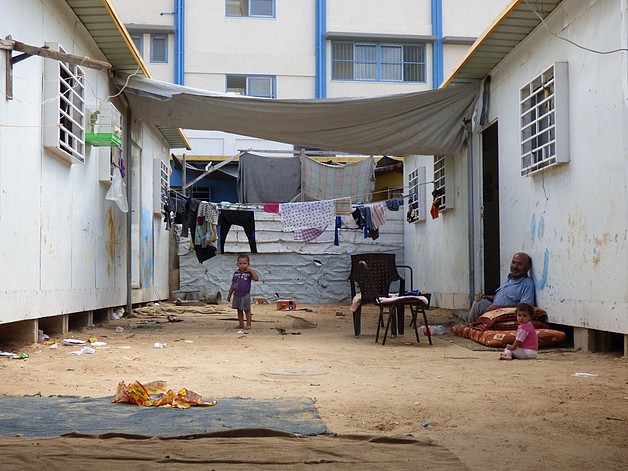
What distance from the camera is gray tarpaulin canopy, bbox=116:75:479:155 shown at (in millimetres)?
11055

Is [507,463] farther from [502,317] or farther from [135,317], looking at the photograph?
[135,317]

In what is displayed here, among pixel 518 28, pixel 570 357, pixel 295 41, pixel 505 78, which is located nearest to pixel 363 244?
pixel 295 41

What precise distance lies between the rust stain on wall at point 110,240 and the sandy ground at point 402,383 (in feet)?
5.78

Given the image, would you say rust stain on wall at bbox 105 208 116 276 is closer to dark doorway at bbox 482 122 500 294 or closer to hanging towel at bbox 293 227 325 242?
dark doorway at bbox 482 122 500 294

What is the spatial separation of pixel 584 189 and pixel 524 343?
1798 millimetres

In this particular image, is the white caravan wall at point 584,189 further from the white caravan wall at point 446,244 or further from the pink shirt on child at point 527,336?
the white caravan wall at point 446,244

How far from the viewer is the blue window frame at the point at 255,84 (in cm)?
2517

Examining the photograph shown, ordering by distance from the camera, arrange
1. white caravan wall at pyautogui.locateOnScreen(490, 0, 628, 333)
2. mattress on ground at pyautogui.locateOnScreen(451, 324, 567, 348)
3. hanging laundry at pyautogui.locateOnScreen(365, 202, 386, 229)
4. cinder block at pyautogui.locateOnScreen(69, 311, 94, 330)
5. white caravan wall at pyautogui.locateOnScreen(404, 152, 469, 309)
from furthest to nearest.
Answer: hanging laundry at pyautogui.locateOnScreen(365, 202, 386, 229) → white caravan wall at pyautogui.locateOnScreen(404, 152, 469, 309) → cinder block at pyautogui.locateOnScreen(69, 311, 94, 330) → mattress on ground at pyautogui.locateOnScreen(451, 324, 567, 348) → white caravan wall at pyautogui.locateOnScreen(490, 0, 628, 333)

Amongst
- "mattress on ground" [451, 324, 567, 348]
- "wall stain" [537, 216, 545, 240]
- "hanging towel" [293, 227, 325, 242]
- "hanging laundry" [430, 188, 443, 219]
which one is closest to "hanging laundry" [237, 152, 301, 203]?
"hanging towel" [293, 227, 325, 242]

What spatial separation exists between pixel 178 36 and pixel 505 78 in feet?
52.9

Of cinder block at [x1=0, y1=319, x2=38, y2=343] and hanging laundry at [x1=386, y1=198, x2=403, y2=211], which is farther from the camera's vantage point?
hanging laundry at [x1=386, y1=198, x2=403, y2=211]

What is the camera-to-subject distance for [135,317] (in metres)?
13.0

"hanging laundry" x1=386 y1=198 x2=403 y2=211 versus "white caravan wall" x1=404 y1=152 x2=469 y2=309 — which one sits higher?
"hanging laundry" x1=386 y1=198 x2=403 y2=211

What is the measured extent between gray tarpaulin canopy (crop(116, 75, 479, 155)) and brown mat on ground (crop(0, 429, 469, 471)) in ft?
25.6
